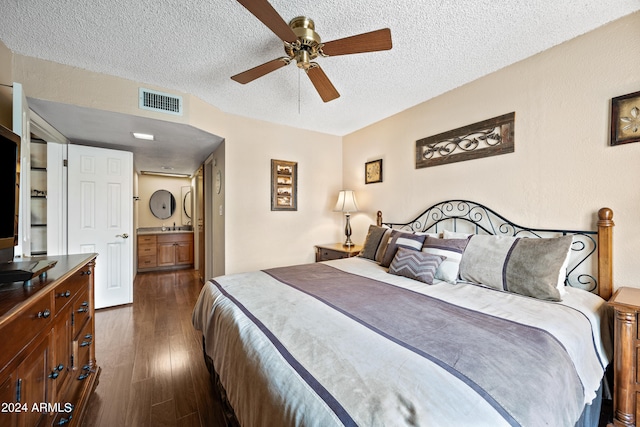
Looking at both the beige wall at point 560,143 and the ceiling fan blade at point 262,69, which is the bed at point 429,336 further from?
the ceiling fan blade at point 262,69

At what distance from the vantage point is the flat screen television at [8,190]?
4.13 ft

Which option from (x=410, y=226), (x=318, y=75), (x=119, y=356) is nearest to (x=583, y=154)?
(x=410, y=226)

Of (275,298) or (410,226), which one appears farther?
(410,226)

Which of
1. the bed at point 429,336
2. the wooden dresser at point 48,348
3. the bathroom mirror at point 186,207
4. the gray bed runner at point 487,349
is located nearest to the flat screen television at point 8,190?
the wooden dresser at point 48,348

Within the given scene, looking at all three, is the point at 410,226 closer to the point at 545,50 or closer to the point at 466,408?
the point at 545,50

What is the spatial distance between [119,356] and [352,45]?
9.76 ft

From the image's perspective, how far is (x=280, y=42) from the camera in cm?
190

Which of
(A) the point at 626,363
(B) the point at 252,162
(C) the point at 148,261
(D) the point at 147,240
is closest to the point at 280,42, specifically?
(B) the point at 252,162

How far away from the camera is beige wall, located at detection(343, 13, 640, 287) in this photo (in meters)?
1.63

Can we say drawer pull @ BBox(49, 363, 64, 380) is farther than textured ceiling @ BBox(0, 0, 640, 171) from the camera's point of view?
No

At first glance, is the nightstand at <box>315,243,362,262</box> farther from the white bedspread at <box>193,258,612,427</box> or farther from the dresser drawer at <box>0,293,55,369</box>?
the dresser drawer at <box>0,293,55,369</box>

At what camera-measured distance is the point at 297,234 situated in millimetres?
3773

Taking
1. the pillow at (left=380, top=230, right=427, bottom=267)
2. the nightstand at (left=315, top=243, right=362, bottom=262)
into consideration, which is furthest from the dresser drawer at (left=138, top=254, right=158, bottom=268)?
the pillow at (left=380, top=230, right=427, bottom=267)

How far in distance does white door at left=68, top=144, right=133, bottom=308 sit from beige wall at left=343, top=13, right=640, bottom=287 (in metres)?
3.82
